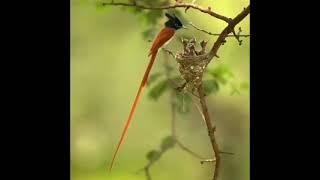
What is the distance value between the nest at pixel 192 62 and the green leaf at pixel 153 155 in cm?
22

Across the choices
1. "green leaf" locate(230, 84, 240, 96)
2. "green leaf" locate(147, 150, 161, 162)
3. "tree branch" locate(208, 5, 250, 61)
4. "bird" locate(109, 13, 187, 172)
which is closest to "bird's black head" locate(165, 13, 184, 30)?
"bird" locate(109, 13, 187, 172)

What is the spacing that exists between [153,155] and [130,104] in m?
0.17

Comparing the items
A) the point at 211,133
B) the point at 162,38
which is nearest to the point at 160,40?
the point at 162,38

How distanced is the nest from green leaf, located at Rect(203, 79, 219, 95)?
20 mm

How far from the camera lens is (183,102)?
1.73 meters

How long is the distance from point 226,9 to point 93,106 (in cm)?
50

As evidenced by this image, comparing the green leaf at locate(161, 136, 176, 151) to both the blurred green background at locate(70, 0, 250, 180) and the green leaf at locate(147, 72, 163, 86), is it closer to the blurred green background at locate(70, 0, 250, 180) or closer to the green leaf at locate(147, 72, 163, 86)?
the blurred green background at locate(70, 0, 250, 180)

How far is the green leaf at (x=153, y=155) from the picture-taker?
1702 mm

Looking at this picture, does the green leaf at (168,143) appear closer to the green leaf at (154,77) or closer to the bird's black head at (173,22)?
the green leaf at (154,77)
